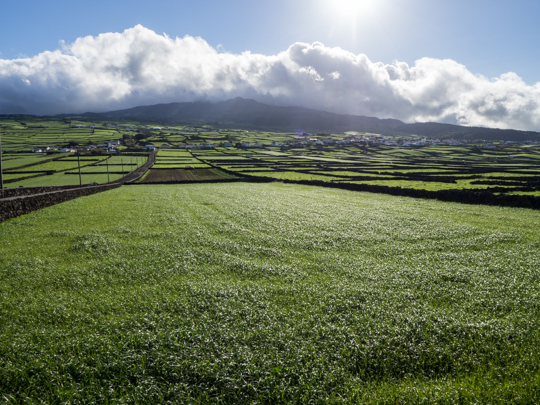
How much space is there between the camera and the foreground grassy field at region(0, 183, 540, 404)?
9070 mm

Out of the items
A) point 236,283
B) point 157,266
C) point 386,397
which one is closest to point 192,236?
point 157,266

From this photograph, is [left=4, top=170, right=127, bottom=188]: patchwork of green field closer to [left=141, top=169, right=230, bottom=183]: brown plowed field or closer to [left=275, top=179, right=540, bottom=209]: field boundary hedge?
[left=141, top=169, right=230, bottom=183]: brown plowed field

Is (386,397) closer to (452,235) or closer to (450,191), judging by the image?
(452,235)

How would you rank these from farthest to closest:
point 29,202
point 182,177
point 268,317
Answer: point 182,177, point 29,202, point 268,317

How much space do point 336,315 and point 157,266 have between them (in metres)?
12.3

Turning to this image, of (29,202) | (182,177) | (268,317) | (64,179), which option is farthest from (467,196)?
(64,179)

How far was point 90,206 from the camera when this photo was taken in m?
40.7

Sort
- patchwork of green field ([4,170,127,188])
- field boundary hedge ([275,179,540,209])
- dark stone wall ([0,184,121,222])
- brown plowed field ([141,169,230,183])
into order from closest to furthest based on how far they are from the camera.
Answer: dark stone wall ([0,184,121,222]) → field boundary hedge ([275,179,540,209]) → patchwork of green field ([4,170,127,188]) → brown plowed field ([141,169,230,183])

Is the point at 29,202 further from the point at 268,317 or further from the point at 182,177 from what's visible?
the point at 182,177

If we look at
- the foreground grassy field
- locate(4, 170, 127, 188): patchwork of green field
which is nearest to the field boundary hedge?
the foreground grassy field

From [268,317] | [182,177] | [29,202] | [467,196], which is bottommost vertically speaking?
[182,177]

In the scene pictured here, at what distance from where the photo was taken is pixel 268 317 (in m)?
12.8

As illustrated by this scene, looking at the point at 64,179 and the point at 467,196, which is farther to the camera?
the point at 64,179

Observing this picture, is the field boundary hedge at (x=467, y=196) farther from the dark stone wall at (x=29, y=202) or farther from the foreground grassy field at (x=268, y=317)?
the dark stone wall at (x=29, y=202)
